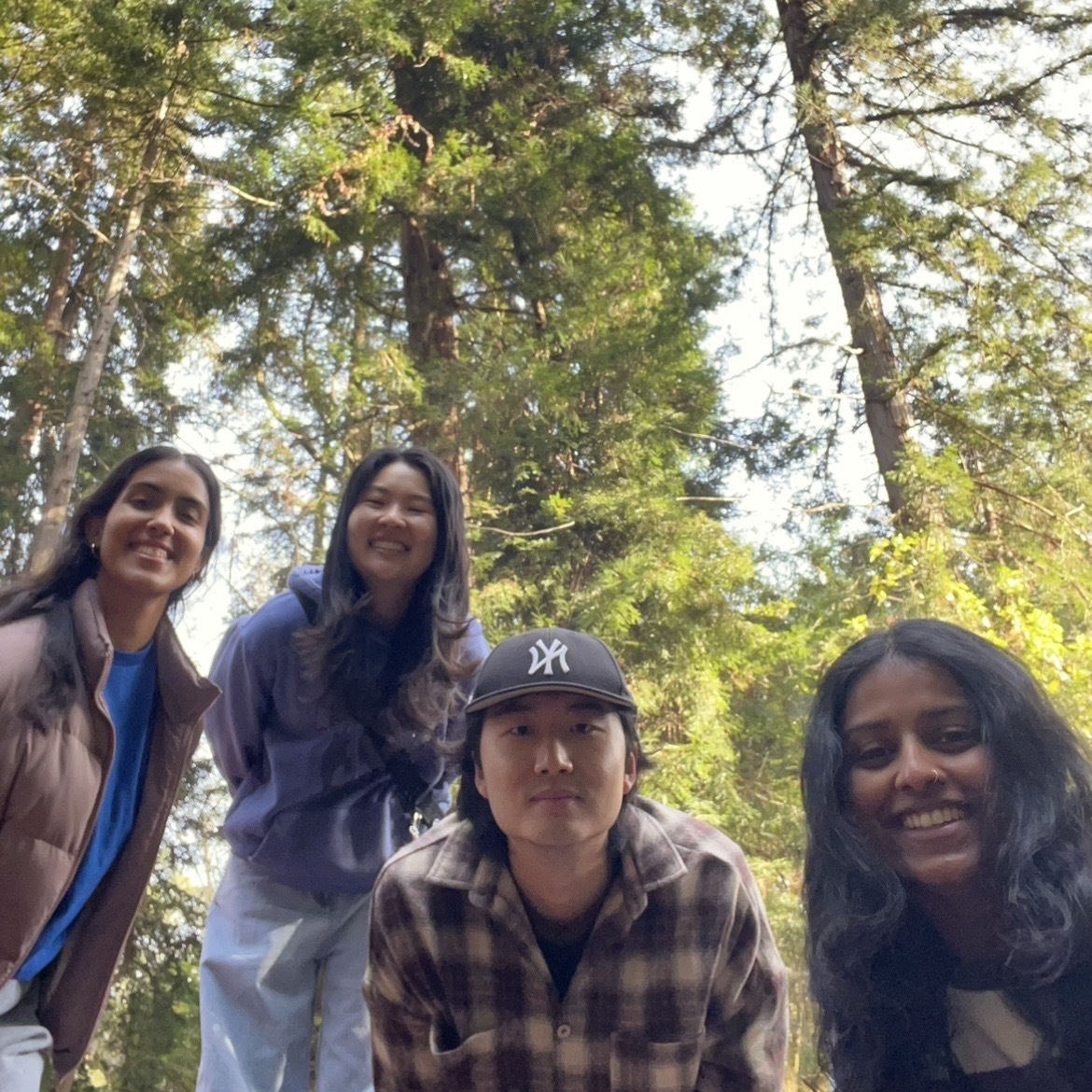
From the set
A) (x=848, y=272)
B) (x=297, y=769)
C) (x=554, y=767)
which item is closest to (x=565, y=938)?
(x=554, y=767)

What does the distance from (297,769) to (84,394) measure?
4.03 meters

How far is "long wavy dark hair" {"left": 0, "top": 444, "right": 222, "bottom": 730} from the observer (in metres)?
1.96

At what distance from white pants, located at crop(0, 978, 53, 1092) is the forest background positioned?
387 cm

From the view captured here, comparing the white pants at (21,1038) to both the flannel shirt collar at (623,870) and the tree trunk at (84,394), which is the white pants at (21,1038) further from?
the tree trunk at (84,394)

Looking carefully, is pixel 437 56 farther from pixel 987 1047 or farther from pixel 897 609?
pixel 987 1047

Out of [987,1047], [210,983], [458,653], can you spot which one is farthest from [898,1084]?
[210,983]

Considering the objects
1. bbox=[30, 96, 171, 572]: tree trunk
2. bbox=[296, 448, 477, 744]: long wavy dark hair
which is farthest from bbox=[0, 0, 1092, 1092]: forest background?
bbox=[296, 448, 477, 744]: long wavy dark hair

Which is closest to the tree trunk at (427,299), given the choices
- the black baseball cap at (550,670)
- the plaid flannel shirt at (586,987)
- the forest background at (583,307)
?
the forest background at (583,307)

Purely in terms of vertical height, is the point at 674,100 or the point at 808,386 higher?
the point at 674,100

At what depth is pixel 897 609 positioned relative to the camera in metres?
5.65

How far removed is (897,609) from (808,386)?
83.0 inches

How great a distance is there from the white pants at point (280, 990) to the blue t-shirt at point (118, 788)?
0.35 m

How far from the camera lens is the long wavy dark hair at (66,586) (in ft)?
6.44

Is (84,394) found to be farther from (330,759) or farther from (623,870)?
(623,870)
